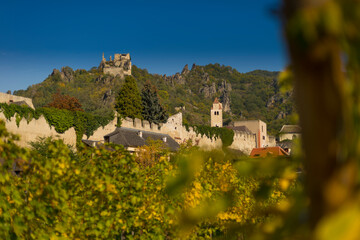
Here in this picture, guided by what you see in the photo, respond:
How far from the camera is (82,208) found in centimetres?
499

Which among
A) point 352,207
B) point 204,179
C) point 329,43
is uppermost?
point 329,43

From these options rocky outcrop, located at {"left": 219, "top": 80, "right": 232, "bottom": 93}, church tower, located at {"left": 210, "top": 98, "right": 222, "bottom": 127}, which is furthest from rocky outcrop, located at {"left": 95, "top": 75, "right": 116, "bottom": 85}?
rocky outcrop, located at {"left": 219, "top": 80, "right": 232, "bottom": 93}

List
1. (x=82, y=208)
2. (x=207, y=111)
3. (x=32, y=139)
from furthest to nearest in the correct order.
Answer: (x=207, y=111), (x=32, y=139), (x=82, y=208)

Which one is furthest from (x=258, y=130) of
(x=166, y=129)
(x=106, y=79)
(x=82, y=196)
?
(x=82, y=196)

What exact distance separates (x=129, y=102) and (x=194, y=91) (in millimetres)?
72299

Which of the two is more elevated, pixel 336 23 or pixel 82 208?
pixel 336 23

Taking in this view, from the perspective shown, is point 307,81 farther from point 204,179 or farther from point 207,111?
point 207,111

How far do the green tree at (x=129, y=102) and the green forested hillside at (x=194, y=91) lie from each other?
625 centimetres

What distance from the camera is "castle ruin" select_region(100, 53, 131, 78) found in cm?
8888

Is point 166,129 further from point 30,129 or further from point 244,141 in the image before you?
point 244,141

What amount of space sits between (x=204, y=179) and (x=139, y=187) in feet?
8.65

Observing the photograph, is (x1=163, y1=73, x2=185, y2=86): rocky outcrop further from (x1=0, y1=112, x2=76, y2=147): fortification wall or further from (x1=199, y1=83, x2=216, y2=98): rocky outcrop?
(x1=0, y1=112, x2=76, y2=147): fortification wall

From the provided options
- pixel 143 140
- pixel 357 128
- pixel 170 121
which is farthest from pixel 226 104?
pixel 357 128

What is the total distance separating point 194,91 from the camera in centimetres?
11262
